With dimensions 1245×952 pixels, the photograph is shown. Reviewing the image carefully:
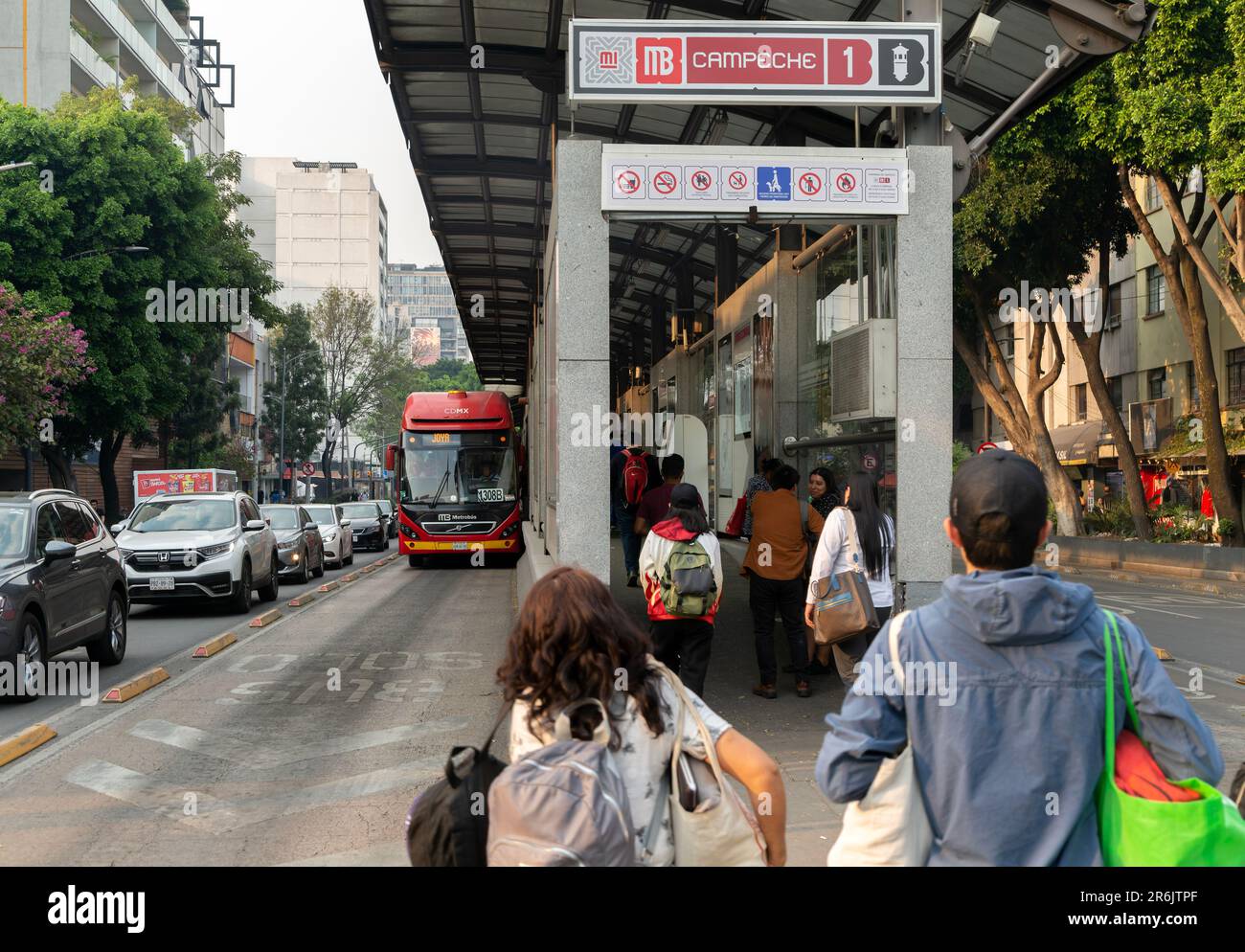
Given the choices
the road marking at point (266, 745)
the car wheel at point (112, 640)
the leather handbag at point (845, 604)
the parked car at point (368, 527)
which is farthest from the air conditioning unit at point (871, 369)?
the parked car at point (368, 527)

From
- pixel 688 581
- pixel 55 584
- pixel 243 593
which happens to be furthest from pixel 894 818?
pixel 243 593

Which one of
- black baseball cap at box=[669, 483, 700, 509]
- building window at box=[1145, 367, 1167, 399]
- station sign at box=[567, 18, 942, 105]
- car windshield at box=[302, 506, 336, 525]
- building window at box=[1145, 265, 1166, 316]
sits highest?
building window at box=[1145, 265, 1166, 316]

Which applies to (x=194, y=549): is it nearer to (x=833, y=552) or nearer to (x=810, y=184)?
(x=810, y=184)

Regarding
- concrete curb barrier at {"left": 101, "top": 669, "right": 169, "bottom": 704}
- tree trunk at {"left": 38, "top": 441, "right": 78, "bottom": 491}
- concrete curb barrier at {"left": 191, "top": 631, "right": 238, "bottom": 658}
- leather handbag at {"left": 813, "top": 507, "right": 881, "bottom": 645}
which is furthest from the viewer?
tree trunk at {"left": 38, "top": 441, "right": 78, "bottom": 491}

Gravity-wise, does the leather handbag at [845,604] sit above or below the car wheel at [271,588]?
above

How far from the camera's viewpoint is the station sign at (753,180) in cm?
871

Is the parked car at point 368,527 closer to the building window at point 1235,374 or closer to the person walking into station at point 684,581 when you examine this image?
the building window at point 1235,374

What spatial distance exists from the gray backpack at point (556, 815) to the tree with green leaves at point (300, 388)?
218 ft

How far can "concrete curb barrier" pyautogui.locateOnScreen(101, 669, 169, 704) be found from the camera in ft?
32.7

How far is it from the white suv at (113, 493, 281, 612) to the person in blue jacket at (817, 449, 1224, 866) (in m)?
15.4

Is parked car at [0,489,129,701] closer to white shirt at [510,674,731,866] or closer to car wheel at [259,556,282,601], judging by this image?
car wheel at [259,556,282,601]

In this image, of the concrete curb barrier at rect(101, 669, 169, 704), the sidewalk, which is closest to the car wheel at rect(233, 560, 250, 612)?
the concrete curb barrier at rect(101, 669, 169, 704)

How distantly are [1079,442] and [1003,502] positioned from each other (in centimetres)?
4275

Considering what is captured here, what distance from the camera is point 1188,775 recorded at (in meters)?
2.26
